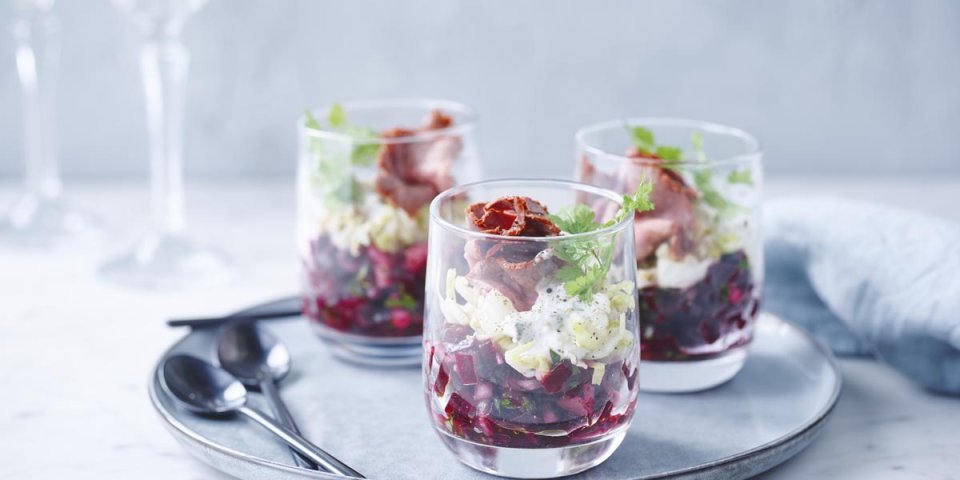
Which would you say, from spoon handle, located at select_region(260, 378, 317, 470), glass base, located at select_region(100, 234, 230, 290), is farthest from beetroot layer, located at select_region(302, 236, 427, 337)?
glass base, located at select_region(100, 234, 230, 290)

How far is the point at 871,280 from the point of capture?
48.8 inches

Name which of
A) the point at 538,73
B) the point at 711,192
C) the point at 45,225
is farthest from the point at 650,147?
the point at 45,225

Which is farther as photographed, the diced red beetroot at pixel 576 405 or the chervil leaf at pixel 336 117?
the chervil leaf at pixel 336 117

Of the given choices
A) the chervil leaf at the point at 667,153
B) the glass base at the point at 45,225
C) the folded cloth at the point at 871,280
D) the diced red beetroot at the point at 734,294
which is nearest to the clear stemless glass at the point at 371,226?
the chervil leaf at the point at 667,153

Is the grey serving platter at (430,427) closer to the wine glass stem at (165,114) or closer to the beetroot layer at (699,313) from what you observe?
the beetroot layer at (699,313)

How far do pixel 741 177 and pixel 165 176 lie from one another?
2.91 ft

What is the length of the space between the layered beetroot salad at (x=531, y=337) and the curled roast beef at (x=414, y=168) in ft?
0.77

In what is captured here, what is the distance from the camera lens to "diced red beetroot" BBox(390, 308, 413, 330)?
119 centimetres

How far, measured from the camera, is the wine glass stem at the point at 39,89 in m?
1.73

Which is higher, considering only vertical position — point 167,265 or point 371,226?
point 371,226

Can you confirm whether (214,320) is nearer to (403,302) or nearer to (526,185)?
(403,302)

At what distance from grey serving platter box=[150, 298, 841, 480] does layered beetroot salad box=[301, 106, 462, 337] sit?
0.07 meters

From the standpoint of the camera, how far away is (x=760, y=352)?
126 centimetres

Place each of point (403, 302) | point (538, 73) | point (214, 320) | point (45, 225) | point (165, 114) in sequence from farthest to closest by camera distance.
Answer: point (538, 73) < point (45, 225) < point (165, 114) < point (214, 320) < point (403, 302)
